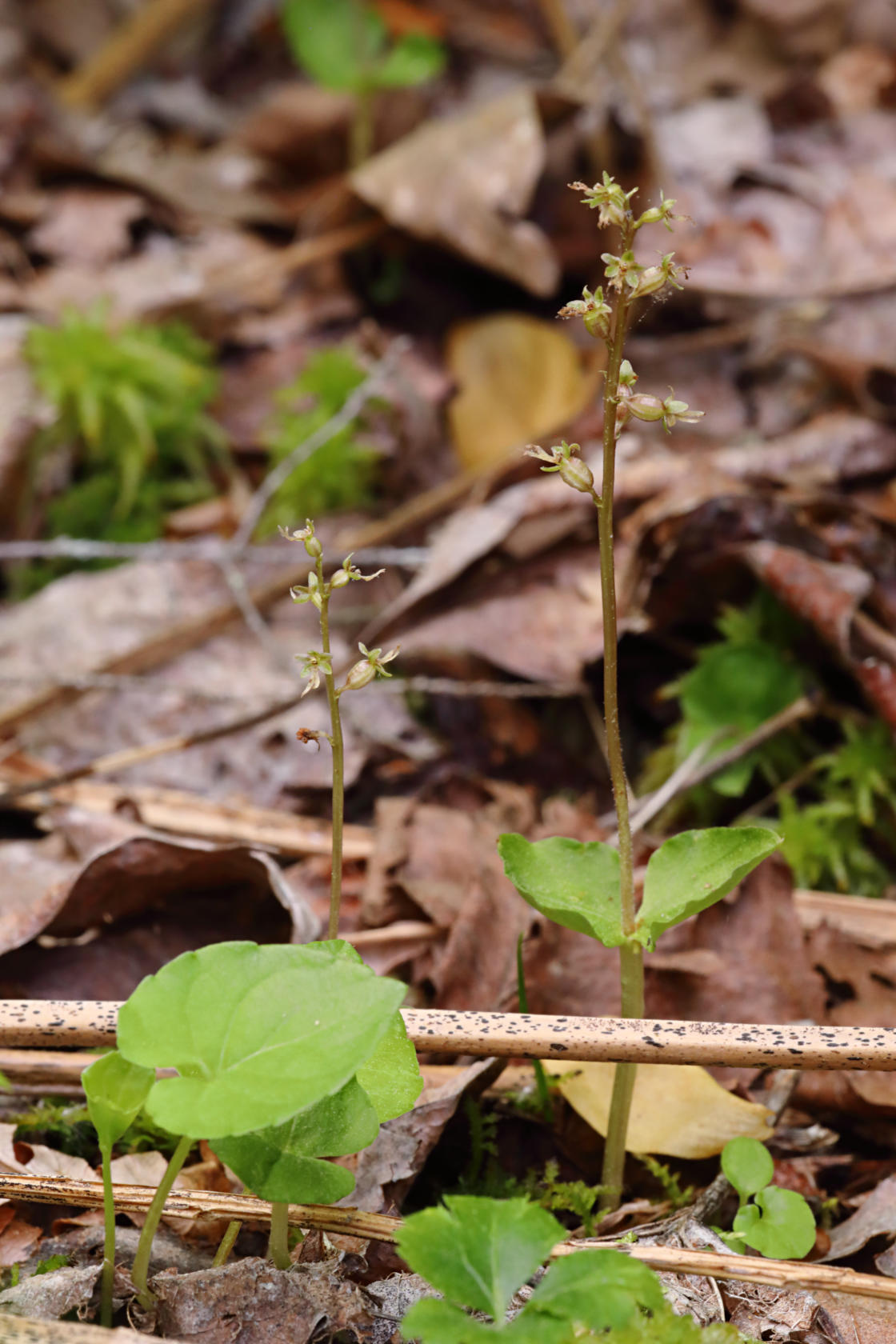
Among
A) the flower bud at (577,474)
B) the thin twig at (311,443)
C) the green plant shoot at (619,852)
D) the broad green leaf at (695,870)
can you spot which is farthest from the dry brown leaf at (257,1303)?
the thin twig at (311,443)

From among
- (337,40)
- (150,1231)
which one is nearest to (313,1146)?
(150,1231)

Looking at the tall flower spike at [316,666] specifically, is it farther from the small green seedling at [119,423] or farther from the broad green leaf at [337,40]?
the broad green leaf at [337,40]

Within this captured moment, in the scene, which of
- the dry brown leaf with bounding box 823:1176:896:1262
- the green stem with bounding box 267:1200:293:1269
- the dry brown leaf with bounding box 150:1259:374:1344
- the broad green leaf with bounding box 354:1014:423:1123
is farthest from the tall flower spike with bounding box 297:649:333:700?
the dry brown leaf with bounding box 823:1176:896:1262

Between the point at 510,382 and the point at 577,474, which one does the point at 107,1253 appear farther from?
the point at 510,382

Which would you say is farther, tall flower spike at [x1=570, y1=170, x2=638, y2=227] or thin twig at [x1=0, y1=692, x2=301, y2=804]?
thin twig at [x1=0, y1=692, x2=301, y2=804]

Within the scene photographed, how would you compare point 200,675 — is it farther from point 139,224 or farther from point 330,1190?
point 139,224

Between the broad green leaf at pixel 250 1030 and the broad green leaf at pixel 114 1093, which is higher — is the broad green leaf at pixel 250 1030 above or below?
above

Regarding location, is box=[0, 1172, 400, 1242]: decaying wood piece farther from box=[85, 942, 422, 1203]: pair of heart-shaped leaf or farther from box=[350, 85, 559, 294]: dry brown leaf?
box=[350, 85, 559, 294]: dry brown leaf
